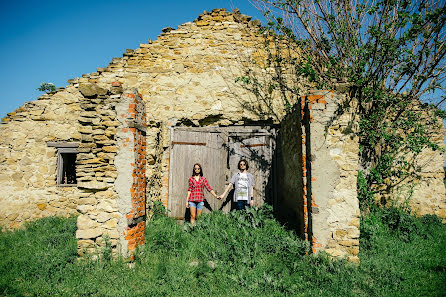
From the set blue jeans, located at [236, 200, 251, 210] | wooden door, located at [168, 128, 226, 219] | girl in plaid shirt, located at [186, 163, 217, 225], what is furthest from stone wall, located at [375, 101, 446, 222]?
girl in plaid shirt, located at [186, 163, 217, 225]

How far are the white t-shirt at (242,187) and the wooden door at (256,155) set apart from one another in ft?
2.48

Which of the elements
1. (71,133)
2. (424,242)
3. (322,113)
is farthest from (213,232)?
(71,133)

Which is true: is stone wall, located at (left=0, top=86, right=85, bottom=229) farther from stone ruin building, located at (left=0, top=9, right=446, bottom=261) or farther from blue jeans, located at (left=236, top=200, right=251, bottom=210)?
blue jeans, located at (left=236, top=200, right=251, bottom=210)

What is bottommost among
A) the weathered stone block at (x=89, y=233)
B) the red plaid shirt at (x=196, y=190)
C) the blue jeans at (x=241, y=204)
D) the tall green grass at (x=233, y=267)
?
the tall green grass at (x=233, y=267)

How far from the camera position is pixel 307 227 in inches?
166

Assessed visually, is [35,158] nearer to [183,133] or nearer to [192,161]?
[183,133]

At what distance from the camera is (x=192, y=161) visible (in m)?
6.66

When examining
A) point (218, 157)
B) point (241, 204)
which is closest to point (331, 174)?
point (241, 204)

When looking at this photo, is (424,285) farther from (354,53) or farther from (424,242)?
(354,53)

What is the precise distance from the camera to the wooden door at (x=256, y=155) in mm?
6531

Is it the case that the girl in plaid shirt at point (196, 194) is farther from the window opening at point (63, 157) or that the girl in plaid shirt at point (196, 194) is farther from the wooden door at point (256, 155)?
the window opening at point (63, 157)

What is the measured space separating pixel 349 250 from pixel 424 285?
0.98 meters

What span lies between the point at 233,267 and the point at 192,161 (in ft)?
10.8

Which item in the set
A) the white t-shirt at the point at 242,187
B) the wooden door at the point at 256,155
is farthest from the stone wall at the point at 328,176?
the wooden door at the point at 256,155
